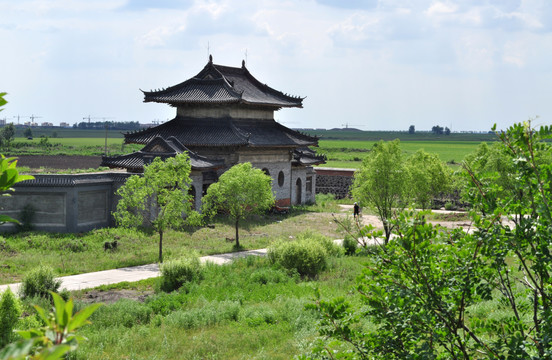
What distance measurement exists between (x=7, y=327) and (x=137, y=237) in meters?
12.6

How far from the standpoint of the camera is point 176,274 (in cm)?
1644

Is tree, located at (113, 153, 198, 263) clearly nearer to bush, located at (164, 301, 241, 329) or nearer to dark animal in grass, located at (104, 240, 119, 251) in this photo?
dark animal in grass, located at (104, 240, 119, 251)

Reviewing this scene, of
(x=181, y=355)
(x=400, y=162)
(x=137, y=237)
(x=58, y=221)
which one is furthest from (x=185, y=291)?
(x=400, y=162)

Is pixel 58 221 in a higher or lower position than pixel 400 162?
lower

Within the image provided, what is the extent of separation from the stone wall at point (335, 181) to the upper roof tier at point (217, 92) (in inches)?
490

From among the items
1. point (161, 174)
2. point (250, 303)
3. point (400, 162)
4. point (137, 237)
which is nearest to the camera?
point (250, 303)

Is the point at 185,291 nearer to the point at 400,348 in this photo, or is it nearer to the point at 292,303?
the point at 292,303

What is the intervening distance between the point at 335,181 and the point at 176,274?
34.2m

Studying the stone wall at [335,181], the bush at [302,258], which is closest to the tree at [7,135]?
the stone wall at [335,181]

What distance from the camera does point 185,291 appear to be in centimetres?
1557

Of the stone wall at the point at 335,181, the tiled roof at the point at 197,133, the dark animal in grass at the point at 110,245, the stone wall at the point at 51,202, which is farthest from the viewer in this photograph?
the stone wall at the point at 335,181

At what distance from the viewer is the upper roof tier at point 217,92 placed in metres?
33.0

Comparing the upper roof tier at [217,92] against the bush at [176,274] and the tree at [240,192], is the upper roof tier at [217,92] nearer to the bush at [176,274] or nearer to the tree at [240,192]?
the tree at [240,192]

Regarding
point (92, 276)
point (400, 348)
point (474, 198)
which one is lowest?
point (92, 276)
